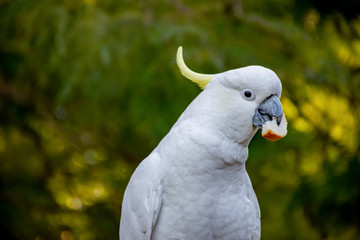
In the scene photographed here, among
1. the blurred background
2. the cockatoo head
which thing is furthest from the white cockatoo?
the blurred background

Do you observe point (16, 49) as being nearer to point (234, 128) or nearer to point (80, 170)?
point (80, 170)

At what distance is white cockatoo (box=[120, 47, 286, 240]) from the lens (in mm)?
1114

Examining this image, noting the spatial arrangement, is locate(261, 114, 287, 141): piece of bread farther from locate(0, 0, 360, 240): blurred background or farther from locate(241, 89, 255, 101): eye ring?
locate(0, 0, 360, 240): blurred background

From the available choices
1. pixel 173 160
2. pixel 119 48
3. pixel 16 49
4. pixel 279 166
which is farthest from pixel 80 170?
pixel 173 160

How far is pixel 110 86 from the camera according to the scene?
245 centimetres

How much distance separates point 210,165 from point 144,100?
1188 mm

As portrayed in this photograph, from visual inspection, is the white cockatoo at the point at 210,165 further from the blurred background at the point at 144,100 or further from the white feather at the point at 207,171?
the blurred background at the point at 144,100

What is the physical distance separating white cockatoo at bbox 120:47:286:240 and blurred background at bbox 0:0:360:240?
1.00m

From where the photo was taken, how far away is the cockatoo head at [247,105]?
1.10 m

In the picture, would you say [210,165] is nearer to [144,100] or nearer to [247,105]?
[247,105]

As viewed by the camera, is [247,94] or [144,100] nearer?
[247,94]

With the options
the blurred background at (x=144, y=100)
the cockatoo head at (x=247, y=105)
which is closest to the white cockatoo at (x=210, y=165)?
the cockatoo head at (x=247, y=105)

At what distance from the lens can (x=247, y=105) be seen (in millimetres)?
1112

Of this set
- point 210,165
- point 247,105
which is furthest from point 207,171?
point 247,105
